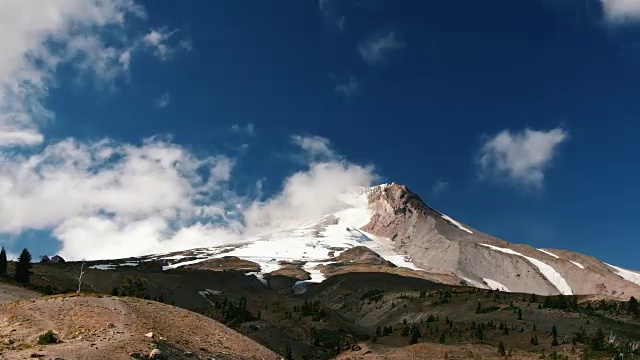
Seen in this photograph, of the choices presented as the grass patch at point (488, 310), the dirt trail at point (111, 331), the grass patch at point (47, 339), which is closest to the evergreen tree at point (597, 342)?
the grass patch at point (488, 310)

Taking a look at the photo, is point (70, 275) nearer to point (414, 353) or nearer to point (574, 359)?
point (414, 353)

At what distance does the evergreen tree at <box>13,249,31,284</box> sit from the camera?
79.9m

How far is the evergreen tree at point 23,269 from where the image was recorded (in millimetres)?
79875

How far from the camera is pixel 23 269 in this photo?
81.1 m

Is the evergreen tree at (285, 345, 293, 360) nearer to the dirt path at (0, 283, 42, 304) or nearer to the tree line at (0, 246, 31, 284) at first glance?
the dirt path at (0, 283, 42, 304)

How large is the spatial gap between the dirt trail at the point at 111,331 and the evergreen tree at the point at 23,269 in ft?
159

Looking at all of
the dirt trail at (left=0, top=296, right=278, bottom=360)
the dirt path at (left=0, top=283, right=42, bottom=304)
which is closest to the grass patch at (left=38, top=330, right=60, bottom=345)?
the dirt trail at (left=0, top=296, right=278, bottom=360)

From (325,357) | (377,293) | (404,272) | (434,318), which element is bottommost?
(325,357)

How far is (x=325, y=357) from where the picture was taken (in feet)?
185

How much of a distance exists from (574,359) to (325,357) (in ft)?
79.6

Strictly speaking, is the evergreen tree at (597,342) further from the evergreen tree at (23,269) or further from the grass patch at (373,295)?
the evergreen tree at (23,269)

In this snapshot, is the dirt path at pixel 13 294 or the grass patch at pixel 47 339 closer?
the grass patch at pixel 47 339

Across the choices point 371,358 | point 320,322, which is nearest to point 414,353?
point 371,358

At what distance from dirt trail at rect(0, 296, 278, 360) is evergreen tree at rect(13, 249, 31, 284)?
159 ft
